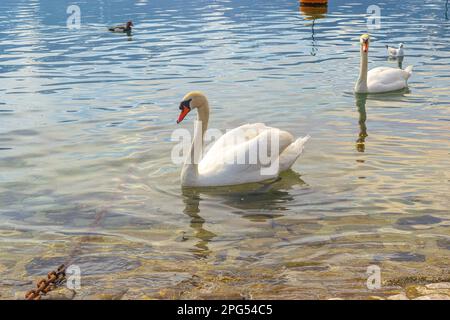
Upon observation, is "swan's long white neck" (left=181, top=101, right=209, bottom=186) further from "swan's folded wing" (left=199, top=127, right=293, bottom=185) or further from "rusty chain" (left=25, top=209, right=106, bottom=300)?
"rusty chain" (left=25, top=209, right=106, bottom=300)

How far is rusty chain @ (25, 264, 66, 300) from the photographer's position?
6.36 m

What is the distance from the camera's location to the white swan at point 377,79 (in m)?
18.1

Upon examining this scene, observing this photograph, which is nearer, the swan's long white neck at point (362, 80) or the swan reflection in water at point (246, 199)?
the swan reflection in water at point (246, 199)

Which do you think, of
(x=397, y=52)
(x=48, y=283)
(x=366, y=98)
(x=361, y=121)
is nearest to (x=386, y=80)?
(x=366, y=98)

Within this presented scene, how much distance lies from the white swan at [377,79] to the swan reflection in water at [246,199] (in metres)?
7.69

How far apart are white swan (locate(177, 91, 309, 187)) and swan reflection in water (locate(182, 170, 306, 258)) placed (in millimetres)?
166

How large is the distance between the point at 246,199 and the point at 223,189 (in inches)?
23.6

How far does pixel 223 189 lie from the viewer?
34.6ft

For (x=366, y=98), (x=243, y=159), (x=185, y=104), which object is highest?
(x=185, y=104)

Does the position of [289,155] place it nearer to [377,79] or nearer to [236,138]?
[236,138]

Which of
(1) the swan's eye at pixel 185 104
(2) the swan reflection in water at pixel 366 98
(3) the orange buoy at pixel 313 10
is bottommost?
(2) the swan reflection in water at pixel 366 98

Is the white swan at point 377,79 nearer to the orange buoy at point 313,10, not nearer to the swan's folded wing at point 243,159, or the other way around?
the swan's folded wing at point 243,159

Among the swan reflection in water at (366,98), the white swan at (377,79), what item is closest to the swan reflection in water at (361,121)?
the swan reflection in water at (366,98)

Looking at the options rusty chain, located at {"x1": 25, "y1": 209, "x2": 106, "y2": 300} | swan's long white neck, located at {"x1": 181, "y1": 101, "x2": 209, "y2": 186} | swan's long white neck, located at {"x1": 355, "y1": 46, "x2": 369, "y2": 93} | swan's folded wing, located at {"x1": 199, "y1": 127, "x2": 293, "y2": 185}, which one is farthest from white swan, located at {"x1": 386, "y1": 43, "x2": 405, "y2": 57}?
rusty chain, located at {"x1": 25, "y1": 209, "x2": 106, "y2": 300}
